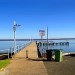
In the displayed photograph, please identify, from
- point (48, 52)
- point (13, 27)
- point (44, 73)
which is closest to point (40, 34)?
point (13, 27)

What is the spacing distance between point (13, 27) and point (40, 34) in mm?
3448

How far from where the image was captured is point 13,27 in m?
28.0

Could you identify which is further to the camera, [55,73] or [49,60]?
[49,60]

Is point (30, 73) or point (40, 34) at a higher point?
point (40, 34)

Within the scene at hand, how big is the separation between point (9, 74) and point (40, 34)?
16.2m

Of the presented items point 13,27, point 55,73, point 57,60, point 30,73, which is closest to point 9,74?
point 30,73

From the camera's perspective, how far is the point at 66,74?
13.6 meters

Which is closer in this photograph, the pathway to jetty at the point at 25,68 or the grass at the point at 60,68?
the pathway to jetty at the point at 25,68

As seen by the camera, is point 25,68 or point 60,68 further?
point 60,68

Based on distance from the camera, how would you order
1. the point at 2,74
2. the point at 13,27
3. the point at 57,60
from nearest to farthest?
the point at 2,74 → the point at 57,60 → the point at 13,27

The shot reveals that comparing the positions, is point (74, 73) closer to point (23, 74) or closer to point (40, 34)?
point (23, 74)

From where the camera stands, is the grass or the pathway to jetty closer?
the pathway to jetty

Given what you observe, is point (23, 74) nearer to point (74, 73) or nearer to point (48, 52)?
point (74, 73)

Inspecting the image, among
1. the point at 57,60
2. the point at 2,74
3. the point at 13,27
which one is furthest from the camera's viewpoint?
the point at 13,27
